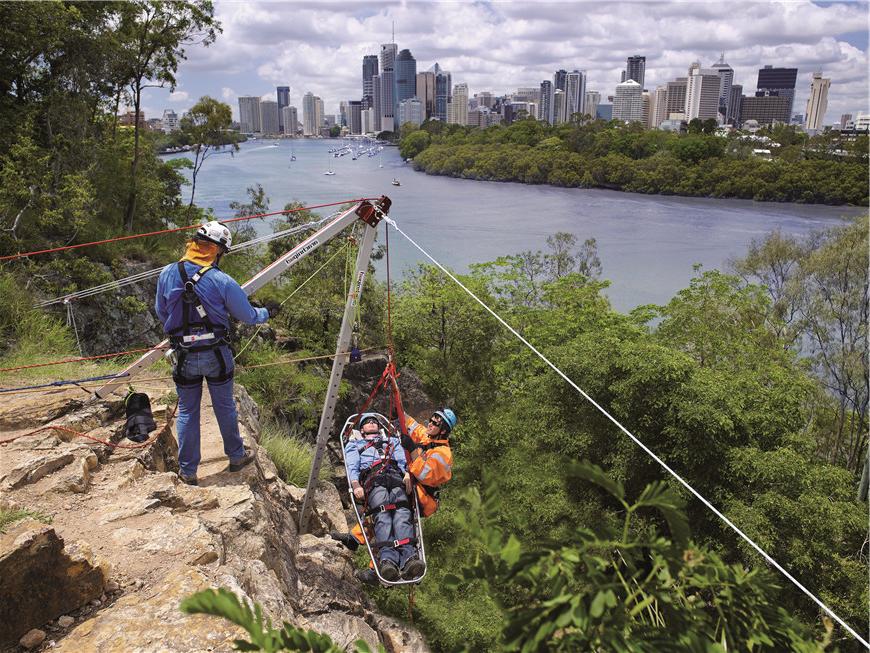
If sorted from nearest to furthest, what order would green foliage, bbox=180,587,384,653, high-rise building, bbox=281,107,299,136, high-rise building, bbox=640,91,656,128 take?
green foliage, bbox=180,587,384,653
high-rise building, bbox=281,107,299,136
high-rise building, bbox=640,91,656,128

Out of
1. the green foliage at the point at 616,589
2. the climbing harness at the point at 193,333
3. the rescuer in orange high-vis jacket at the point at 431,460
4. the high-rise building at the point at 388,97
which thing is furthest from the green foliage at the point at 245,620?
the high-rise building at the point at 388,97

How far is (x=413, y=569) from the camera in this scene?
512 cm

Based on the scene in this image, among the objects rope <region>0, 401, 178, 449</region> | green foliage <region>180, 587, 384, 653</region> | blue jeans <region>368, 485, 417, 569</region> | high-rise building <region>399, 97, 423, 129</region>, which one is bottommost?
blue jeans <region>368, 485, 417, 569</region>

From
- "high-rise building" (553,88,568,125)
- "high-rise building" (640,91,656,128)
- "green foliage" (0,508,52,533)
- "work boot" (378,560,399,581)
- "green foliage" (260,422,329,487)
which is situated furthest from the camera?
"high-rise building" (640,91,656,128)

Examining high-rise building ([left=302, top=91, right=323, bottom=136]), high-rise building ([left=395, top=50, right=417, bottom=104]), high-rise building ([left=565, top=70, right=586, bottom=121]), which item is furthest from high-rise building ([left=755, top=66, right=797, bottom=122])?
high-rise building ([left=302, top=91, right=323, bottom=136])

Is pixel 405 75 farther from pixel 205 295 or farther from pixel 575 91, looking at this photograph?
pixel 205 295

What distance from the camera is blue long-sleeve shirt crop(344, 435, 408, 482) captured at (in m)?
5.57

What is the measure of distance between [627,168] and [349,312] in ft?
175

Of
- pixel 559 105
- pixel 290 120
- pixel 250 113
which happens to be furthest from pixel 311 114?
pixel 559 105

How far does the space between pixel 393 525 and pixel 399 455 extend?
2.25ft

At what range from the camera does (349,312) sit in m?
5.59

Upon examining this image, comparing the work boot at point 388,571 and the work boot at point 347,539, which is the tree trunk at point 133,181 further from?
the work boot at point 388,571

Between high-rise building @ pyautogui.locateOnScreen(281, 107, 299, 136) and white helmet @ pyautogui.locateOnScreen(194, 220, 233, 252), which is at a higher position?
high-rise building @ pyautogui.locateOnScreen(281, 107, 299, 136)

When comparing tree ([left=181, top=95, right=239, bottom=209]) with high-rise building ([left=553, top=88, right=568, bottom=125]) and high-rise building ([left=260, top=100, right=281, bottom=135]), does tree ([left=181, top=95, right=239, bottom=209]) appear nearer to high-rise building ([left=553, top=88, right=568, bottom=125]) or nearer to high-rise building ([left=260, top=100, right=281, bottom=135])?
high-rise building ([left=260, top=100, right=281, bottom=135])
